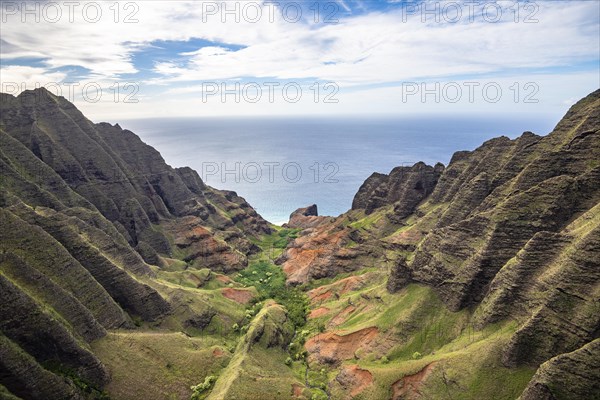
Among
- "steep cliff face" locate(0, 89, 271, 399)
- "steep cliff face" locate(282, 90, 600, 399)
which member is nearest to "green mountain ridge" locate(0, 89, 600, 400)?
"steep cliff face" locate(282, 90, 600, 399)

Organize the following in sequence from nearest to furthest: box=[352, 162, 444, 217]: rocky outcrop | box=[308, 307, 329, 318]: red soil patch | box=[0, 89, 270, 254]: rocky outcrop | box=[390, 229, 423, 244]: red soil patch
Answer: box=[308, 307, 329, 318]: red soil patch < box=[390, 229, 423, 244]: red soil patch < box=[0, 89, 270, 254]: rocky outcrop < box=[352, 162, 444, 217]: rocky outcrop

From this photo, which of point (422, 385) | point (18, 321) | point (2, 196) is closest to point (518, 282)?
point (422, 385)

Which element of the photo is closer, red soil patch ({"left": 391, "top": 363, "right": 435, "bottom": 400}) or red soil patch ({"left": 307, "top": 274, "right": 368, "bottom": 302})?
red soil patch ({"left": 391, "top": 363, "right": 435, "bottom": 400})

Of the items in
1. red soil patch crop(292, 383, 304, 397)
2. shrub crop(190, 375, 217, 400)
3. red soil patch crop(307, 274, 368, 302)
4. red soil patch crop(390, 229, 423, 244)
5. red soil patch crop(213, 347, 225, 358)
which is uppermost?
red soil patch crop(390, 229, 423, 244)

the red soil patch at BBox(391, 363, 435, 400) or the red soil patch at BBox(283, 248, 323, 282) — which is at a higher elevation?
the red soil patch at BBox(283, 248, 323, 282)

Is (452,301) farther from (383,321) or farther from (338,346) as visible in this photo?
(338,346)

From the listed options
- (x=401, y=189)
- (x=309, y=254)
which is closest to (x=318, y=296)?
(x=309, y=254)

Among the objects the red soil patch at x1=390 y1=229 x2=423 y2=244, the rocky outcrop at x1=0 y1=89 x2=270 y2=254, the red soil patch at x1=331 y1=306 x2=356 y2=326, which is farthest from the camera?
the rocky outcrop at x1=0 y1=89 x2=270 y2=254

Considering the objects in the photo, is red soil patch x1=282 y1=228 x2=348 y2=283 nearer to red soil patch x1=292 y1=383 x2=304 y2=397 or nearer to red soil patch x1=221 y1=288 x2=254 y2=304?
red soil patch x1=221 y1=288 x2=254 y2=304
